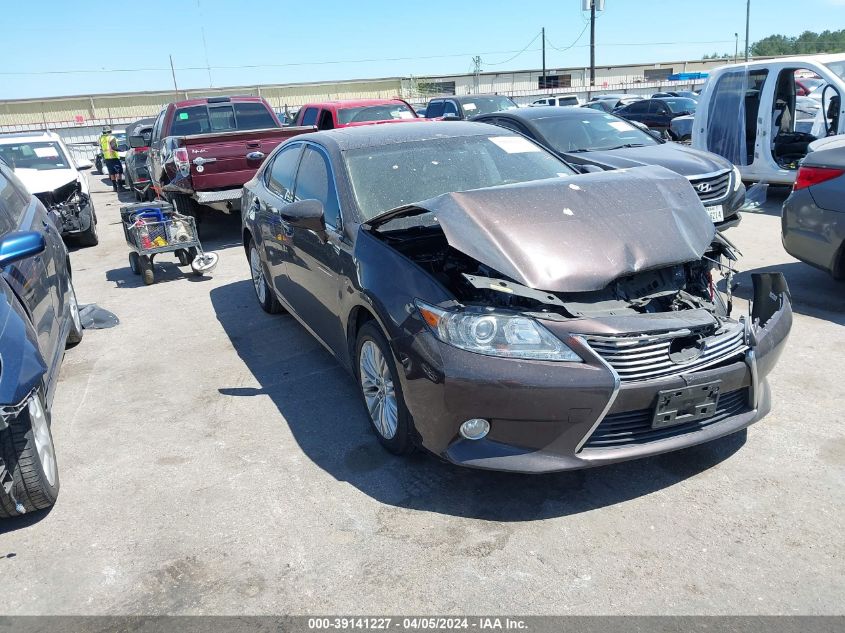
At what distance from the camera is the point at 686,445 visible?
10.2 feet

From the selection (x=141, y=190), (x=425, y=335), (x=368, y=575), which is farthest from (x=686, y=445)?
(x=141, y=190)

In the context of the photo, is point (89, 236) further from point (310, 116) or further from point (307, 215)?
point (307, 215)

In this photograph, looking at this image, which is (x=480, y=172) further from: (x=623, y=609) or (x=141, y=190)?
(x=141, y=190)

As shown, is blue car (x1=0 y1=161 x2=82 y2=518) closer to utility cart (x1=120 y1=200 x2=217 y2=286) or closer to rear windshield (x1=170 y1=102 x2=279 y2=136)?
utility cart (x1=120 y1=200 x2=217 y2=286)

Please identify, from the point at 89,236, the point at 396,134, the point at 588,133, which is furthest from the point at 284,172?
the point at 89,236

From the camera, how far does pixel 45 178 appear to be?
1044cm

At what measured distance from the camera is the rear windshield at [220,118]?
11.6 metres

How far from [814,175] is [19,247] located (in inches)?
235

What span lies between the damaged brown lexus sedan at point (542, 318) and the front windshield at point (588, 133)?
4.88 meters

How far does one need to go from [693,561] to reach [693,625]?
0.38m

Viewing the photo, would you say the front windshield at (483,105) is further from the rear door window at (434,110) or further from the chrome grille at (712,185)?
the chrome grille at (712,185)

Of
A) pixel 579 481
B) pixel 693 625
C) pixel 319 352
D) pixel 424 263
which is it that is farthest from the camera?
pixel 319 352

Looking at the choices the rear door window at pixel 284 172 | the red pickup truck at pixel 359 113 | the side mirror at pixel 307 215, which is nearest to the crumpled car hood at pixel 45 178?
the red pickup truck at pixel 359 113

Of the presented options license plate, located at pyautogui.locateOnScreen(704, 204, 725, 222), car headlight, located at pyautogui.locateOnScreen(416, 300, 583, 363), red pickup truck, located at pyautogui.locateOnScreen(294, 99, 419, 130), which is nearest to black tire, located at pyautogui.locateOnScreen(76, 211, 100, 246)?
red pickup truck, located at pyautogui.locateOnScreen(294, 99, 419, 130)
